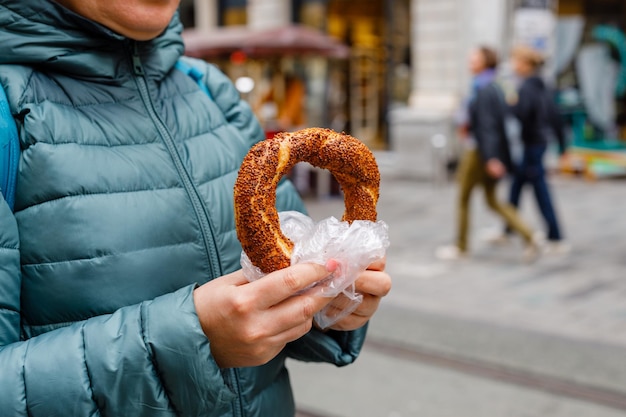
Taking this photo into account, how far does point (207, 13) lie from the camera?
1656cm

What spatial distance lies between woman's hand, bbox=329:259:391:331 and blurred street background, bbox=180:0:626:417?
2471mm

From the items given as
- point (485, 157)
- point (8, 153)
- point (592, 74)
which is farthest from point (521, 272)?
point (592, 74)

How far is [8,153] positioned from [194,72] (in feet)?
1.88

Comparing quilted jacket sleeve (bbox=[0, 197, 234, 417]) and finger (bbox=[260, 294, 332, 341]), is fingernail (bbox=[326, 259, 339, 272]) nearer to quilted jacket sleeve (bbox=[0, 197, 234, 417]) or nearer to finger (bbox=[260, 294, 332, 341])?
finger (bbox=[260, 294, 332, 341])

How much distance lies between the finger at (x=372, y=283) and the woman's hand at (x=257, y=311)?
13cm

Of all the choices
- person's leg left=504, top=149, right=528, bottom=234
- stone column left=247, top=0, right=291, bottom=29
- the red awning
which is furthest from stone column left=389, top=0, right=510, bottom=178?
person's leg left=504, top=149, right=528, bottom=234

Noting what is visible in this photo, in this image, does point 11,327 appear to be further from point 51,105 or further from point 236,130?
point 236,130

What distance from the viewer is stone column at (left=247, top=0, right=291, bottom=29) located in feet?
47.9

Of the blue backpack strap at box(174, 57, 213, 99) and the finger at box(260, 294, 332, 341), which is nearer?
the finger at box(260, 294, 332, 341)

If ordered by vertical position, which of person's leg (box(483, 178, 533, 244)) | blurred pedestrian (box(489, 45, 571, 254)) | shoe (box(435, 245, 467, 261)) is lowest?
shoe (box(435, 245, 467, 261))

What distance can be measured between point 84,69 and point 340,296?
2.14 feet

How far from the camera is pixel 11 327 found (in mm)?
1177

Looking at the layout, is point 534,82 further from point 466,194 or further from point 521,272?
point 521,272

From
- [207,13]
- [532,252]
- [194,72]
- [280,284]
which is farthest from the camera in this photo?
[207,13]
